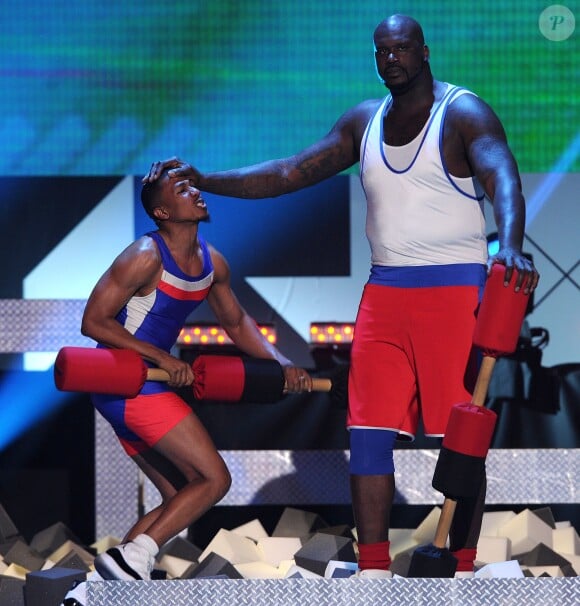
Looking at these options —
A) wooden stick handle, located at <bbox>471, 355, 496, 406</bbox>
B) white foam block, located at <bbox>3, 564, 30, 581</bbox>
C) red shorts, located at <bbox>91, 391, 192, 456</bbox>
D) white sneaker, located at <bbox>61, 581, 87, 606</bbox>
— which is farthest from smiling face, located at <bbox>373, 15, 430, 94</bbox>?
white foam block, located at <bbox>3, 564, 30, 581</bbox>

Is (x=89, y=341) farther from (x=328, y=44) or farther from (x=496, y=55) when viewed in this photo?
(x=496, y=55)

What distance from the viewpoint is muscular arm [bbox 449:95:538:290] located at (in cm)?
291

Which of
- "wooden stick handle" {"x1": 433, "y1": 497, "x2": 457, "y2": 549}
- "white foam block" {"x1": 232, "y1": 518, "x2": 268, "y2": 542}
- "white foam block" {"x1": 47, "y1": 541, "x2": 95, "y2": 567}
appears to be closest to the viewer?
"wooden stick handle" {"x1": 433, "y1": 497, "x2": 457, "y2": 549}

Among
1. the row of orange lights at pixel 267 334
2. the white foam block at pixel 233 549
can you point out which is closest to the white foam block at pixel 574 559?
the white foam block at pixel 233 549

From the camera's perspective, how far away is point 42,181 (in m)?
5.41

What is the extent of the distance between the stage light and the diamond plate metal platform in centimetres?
240

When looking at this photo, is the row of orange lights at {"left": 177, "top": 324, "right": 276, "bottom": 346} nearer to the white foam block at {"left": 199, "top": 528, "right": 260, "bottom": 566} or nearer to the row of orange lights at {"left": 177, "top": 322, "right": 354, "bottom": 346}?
the row of orange lights at {"left": 177, "top": 322, "right": 354, "bottom": 346}

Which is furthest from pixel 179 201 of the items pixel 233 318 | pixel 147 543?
pixel 147 543

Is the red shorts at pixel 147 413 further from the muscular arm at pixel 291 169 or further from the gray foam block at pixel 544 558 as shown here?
the gray foam block at pixel 544 558

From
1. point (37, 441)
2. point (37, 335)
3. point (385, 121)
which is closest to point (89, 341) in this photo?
point (37, 335)

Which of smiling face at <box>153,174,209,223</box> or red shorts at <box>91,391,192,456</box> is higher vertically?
smiling face at <box>153,174,209,223</box>

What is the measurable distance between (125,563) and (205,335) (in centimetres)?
183

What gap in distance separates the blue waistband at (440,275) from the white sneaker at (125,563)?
101 cm

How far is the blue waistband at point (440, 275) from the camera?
3391 millimetres
